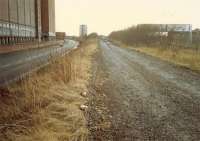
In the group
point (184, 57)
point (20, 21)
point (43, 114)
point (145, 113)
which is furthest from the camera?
point (20, 21)

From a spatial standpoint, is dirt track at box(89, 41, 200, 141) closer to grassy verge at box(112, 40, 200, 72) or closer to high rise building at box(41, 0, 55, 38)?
grassy verge at box(112, 40, 200, 72)

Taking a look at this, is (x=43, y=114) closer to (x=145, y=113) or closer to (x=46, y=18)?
(x=145, y=113)

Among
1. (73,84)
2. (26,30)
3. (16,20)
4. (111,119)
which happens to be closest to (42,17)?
(26,30)

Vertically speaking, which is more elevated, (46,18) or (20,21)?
(46,18)

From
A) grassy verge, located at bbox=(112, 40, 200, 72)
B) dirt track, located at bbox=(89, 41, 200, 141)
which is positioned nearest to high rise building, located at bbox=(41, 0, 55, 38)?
grassy verge, located at bbox=(112, 40, 200, 72)

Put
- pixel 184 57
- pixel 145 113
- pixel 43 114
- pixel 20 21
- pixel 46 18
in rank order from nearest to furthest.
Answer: pixel 43 114 → pixel 145 113 → pixel 184 57 → pixel 20 21 → pixel 46 18

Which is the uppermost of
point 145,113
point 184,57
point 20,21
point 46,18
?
point 46,18

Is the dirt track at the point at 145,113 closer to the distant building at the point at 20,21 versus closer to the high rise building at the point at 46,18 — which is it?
the distant building at the point at 20,21

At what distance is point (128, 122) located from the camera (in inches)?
235

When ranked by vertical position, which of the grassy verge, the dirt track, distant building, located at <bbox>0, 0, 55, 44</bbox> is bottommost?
the dirt track

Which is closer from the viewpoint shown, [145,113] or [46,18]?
[145,113]

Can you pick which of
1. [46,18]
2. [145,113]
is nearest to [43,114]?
[145,113]

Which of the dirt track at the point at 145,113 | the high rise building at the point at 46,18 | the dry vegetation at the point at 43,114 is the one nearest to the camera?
the dry vegetation at the point at 43,114

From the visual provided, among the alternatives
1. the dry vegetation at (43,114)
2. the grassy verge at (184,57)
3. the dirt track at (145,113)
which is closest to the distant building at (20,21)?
the grassy verge at (184,57)
